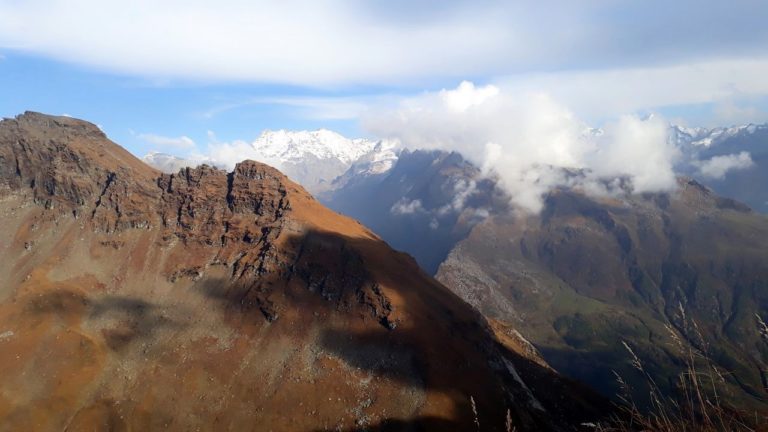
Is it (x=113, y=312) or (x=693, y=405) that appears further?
(x=113, y=312)

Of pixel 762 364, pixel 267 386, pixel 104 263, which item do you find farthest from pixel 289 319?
pixel 762 364

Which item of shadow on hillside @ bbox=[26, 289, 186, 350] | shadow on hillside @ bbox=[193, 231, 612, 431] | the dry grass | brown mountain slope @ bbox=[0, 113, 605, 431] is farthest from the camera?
shadow on hillside @ bbox=[26, 289, 186, 350]

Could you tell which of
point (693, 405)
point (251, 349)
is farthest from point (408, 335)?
point (693, 405)

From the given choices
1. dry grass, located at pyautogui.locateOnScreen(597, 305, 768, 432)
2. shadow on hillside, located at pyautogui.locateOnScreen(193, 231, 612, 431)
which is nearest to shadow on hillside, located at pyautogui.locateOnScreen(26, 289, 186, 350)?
shadow on hillside, located at pyautogui.locateOnScreen(193, 231, 612, 431)

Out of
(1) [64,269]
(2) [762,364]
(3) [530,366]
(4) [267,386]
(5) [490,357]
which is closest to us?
(2) [762,364]

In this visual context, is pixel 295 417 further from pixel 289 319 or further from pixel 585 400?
pixel 585 400

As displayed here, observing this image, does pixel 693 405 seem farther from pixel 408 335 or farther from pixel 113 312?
pixel 113 312

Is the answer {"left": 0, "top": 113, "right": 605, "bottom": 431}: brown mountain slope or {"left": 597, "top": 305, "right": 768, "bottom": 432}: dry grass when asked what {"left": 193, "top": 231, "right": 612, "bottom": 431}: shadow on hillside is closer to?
{"left": 0, "top": 113, "right": 605, "bottom": 431}: brown mountain slope

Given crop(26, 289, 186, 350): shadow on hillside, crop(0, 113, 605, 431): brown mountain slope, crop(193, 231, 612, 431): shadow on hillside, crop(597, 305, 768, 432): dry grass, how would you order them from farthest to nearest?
1. crop(26, 289, 186, 350): shadow on hillside
2. crop(193, 231, 612, 431): shadow on hillside
3. crop(0, 113, 605, 431): brown mountain slope
4. crop(597, 305, 768, 432): dry grass
